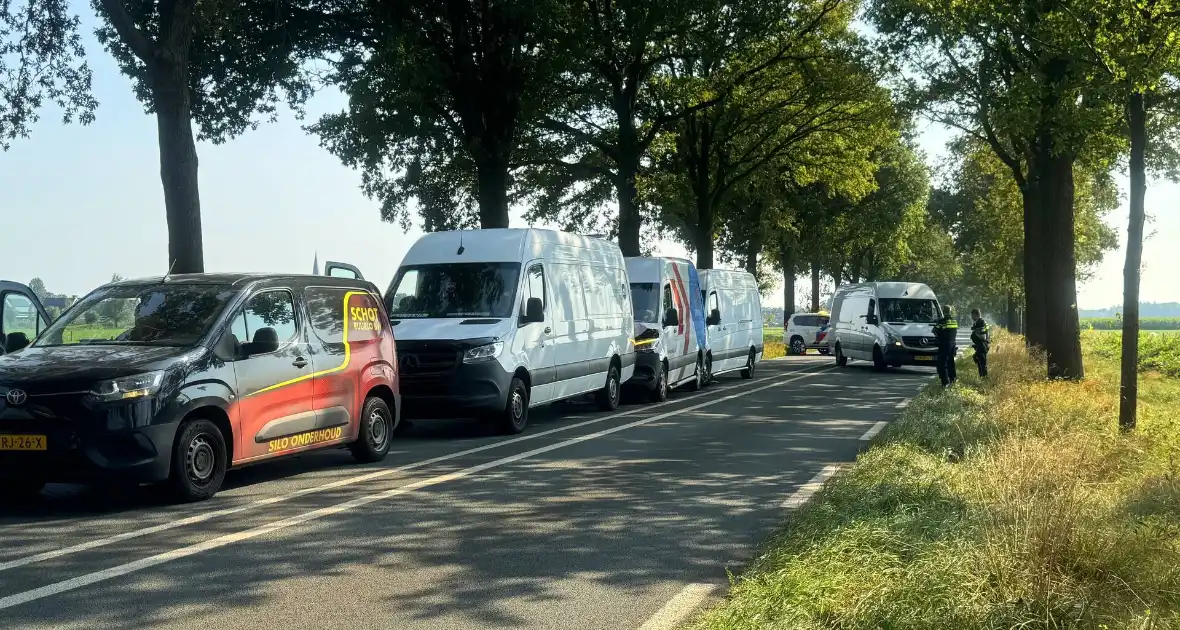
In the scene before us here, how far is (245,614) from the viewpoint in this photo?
5855 mm

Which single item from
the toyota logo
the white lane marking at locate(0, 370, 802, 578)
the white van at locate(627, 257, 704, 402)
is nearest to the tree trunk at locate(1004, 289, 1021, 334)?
the white van at locate(627, 257, 704, 402)

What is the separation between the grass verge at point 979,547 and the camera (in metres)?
5.36

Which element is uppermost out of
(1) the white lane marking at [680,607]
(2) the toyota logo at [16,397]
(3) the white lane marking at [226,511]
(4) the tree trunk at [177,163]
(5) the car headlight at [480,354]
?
(4) the tree trunk at [177,163]

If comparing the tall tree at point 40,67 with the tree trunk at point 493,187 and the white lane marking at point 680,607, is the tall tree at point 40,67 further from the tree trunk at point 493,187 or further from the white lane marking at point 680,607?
the white lane marking at point 680,607

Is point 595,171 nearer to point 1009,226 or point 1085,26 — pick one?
point 1009,226

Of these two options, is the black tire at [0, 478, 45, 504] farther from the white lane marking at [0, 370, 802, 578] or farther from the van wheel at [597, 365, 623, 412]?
the van wheel at [597, 365, 623, 412]

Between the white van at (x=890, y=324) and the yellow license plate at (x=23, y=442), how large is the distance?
84.1 feet

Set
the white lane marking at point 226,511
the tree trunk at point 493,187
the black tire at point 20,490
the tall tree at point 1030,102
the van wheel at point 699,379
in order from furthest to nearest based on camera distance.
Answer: the tree trunk at point 493,187, the van wheel at point 699,379, the tall tree at point 1030,102, the black tire at point 20,490, the white lane marking at point 226,511

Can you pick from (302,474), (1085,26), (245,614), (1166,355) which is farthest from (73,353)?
(1166,355)

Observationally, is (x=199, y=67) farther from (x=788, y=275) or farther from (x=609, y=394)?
(x=788, y=275)

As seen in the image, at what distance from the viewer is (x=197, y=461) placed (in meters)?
9.51

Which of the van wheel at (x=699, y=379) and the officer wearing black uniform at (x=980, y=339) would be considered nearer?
the van wheel at (x=699, y=379)

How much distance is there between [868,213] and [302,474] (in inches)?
1925

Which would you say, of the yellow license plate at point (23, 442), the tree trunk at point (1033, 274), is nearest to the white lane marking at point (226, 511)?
the yellow license plate at point (23, 442)
